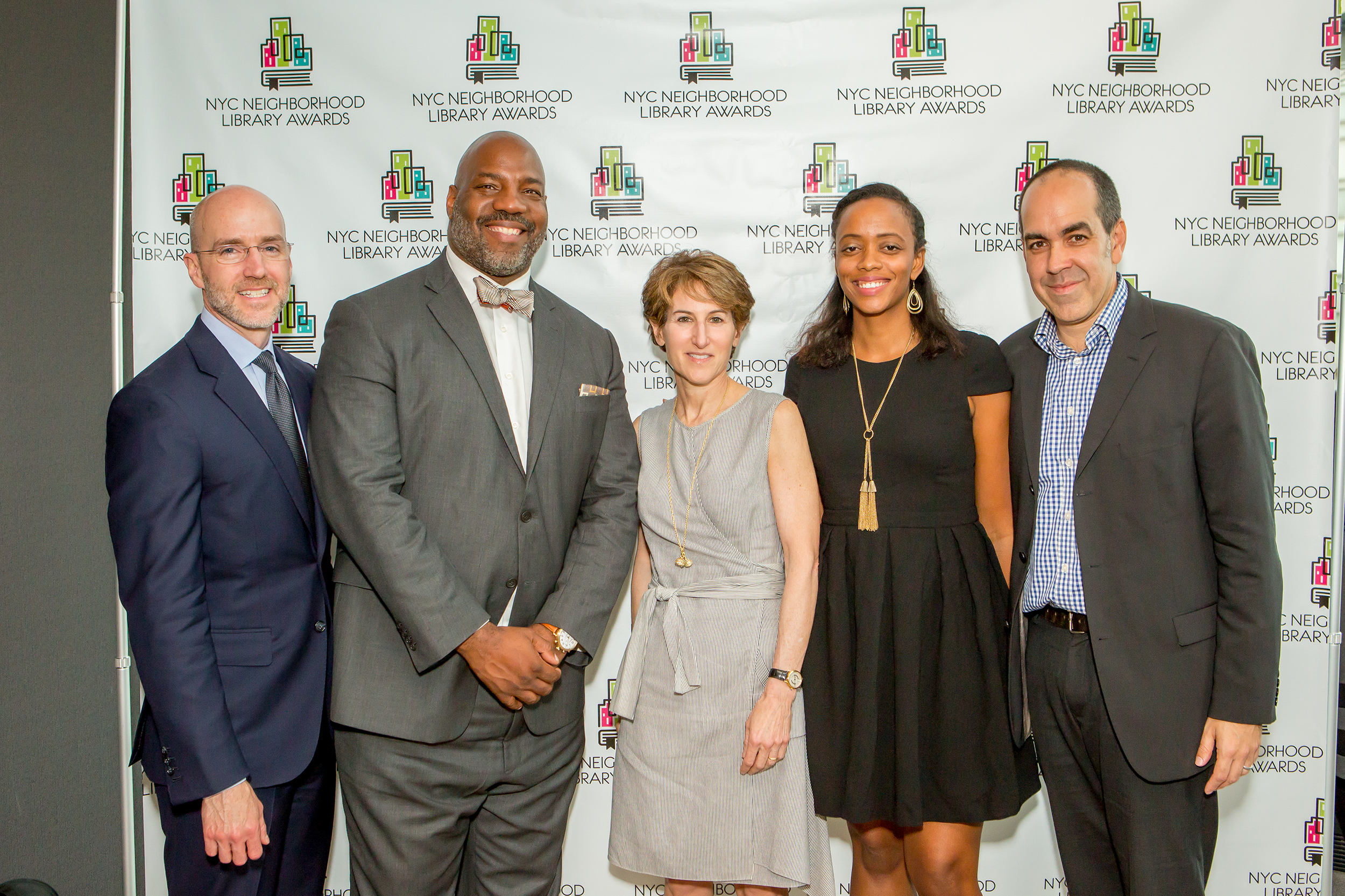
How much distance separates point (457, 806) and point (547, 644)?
17.4 inches

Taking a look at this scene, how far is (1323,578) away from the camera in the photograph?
2707 millimetres

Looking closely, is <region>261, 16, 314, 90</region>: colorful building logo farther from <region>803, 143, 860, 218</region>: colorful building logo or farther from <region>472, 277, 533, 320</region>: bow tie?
<region>803, 143, 860, 218</region>: colorful building logo

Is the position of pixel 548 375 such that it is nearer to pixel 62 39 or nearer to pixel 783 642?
pixel 783 642

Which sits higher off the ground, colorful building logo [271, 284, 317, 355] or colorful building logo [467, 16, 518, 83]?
colorful building logo [467, 16, 518, 83]

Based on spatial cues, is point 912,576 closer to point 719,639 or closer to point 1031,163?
point 719,639

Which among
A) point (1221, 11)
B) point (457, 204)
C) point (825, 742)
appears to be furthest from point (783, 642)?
point (1221, 11)

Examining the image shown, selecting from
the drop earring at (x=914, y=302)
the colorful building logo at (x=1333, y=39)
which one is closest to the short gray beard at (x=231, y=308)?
the drop earring at (x=914, y=302)

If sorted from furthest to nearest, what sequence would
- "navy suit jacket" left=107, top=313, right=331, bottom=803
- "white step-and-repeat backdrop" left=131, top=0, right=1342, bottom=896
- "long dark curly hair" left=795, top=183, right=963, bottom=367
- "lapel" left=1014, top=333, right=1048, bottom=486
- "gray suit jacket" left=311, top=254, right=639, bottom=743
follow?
"white step-and-repeat backdrop" left=131, top=0, right=1342, bottom=896 < "long dark curly hair" left=795, top=183, right=963, bottom=367 < "lapel" left=1014, top=333, right=1048, bottom=486 < "gray suit jacket" left=311, top=254, right=639, bottom=743 < "navy suit jacket" left=107, top=313, right=331, bottom=803

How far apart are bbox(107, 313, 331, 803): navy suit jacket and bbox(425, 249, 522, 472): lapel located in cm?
45

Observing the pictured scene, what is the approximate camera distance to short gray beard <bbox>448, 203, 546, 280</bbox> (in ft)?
6.45

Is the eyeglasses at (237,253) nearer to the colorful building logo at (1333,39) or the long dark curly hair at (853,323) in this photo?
the long dark curly hair at (853,323)

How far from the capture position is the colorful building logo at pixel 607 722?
2881mm

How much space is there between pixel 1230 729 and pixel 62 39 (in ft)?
13.1

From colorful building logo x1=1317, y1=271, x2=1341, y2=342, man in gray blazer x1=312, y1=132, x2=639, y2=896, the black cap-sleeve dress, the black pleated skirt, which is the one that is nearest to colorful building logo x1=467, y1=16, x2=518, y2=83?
man in gray blazer x1=312, y1=132, x2=639, y2=896
